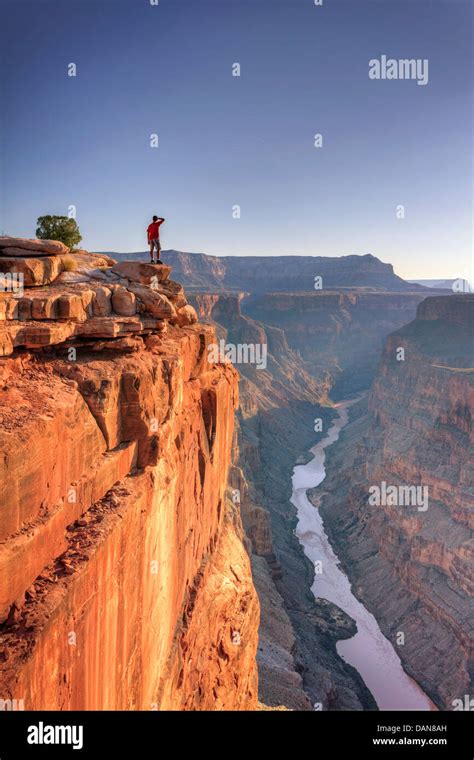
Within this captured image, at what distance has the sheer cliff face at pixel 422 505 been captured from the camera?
→ 41.7 meters

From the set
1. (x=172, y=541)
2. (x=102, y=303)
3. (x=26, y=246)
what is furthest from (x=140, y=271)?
(x=172, y=541)

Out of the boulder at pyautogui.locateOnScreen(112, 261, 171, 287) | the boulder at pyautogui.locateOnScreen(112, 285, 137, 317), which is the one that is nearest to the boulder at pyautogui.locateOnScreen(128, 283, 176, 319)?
the boulder at pyautogui.locateOnScreen(112, 285, 137, 317)

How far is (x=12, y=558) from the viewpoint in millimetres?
6520

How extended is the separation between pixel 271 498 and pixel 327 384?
71.6m

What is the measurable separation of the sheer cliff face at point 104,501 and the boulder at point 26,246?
0.65 metres

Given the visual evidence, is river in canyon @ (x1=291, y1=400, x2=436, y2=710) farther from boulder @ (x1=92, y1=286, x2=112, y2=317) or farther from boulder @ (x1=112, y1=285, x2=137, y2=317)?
boulder @ (x1=92, y1=286, x2=112, y2=317)

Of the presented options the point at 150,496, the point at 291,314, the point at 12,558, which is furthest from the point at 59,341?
the point at 291,314

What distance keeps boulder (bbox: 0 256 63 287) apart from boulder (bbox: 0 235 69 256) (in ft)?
0.95

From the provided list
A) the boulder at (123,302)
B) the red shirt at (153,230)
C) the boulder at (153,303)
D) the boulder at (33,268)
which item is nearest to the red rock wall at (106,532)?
the boulder at (153,303)

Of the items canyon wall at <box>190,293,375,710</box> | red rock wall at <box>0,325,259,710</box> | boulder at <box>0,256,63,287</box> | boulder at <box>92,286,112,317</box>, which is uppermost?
boulder at <box>0,256,63,287</box>

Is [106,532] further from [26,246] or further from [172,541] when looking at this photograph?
→ [26,246]

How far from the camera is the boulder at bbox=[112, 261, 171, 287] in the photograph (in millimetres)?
14824

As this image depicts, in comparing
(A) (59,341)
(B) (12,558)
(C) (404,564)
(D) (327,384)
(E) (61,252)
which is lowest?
(C) (404,564)
